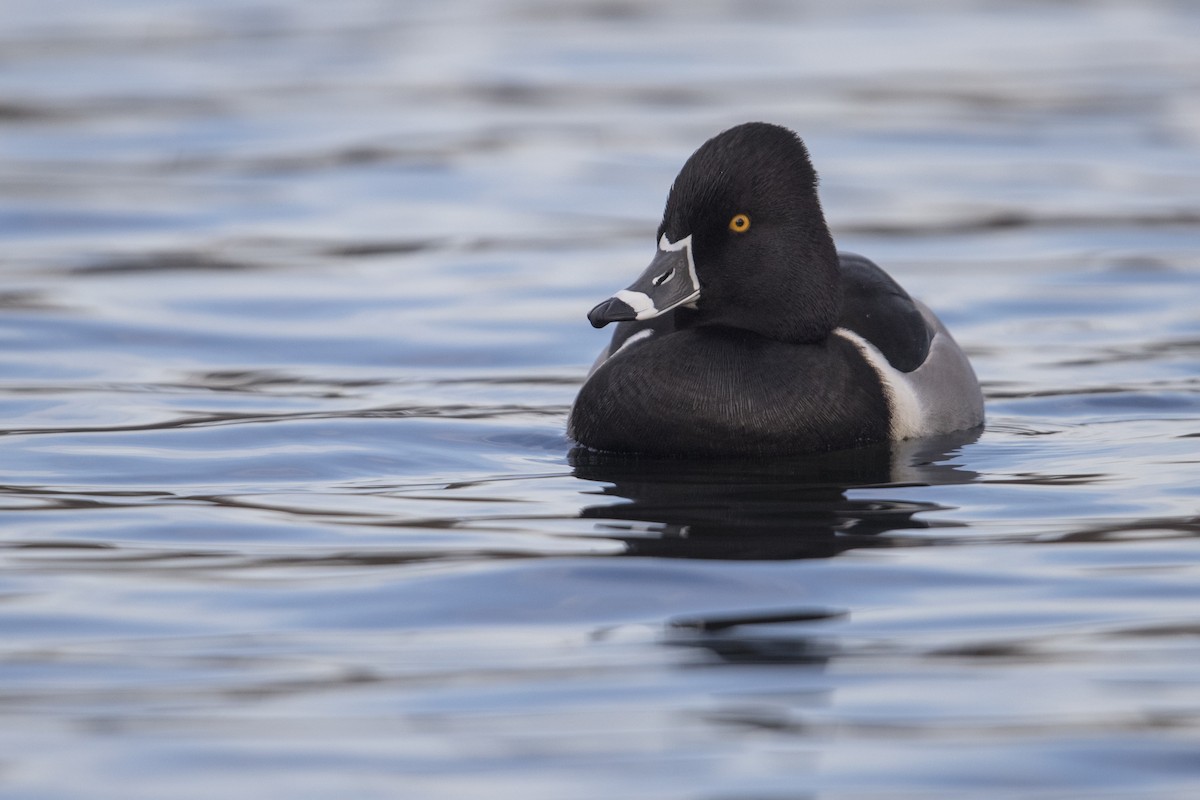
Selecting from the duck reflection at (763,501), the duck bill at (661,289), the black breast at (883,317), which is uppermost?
the duck bill at (661,289)

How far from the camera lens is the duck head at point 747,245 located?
716 centimetres

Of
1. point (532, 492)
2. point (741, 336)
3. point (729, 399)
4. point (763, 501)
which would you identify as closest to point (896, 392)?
point (741, 336)

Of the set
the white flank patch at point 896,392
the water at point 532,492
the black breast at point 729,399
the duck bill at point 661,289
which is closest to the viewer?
the water at point 532,492

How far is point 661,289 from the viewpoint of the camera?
7.18 metres

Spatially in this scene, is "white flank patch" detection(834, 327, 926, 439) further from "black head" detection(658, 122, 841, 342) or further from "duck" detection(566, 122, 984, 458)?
"black head" detection(658, 122, 841, 342)

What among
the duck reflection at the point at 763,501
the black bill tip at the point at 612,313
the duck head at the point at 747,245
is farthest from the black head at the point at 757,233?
the duck reflection at the point at 763,501

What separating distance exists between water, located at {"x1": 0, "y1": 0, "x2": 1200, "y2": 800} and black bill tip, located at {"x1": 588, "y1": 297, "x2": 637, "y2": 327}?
0.54 metres

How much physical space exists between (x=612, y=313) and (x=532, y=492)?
645 mm

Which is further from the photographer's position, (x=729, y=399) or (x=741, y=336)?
(x=741, y=336)

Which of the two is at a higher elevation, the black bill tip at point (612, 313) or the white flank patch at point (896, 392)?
the black bill tip at point (612, 313)

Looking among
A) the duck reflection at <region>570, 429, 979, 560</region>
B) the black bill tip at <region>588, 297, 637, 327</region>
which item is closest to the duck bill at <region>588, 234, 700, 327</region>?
the black bill tip at <region>588, 297, 637, 327</region>

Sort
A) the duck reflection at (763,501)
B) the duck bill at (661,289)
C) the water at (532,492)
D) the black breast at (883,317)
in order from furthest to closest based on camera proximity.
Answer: the black breast at (883,317) < the duck bill at (661,289) < the duck reflection at (763,501) < the water at (532,492)

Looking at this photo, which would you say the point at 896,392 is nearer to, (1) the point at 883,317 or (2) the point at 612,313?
(1) the point at 883,317

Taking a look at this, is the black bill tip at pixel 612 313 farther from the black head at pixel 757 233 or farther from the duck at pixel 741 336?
the black head at pixel 757 233
